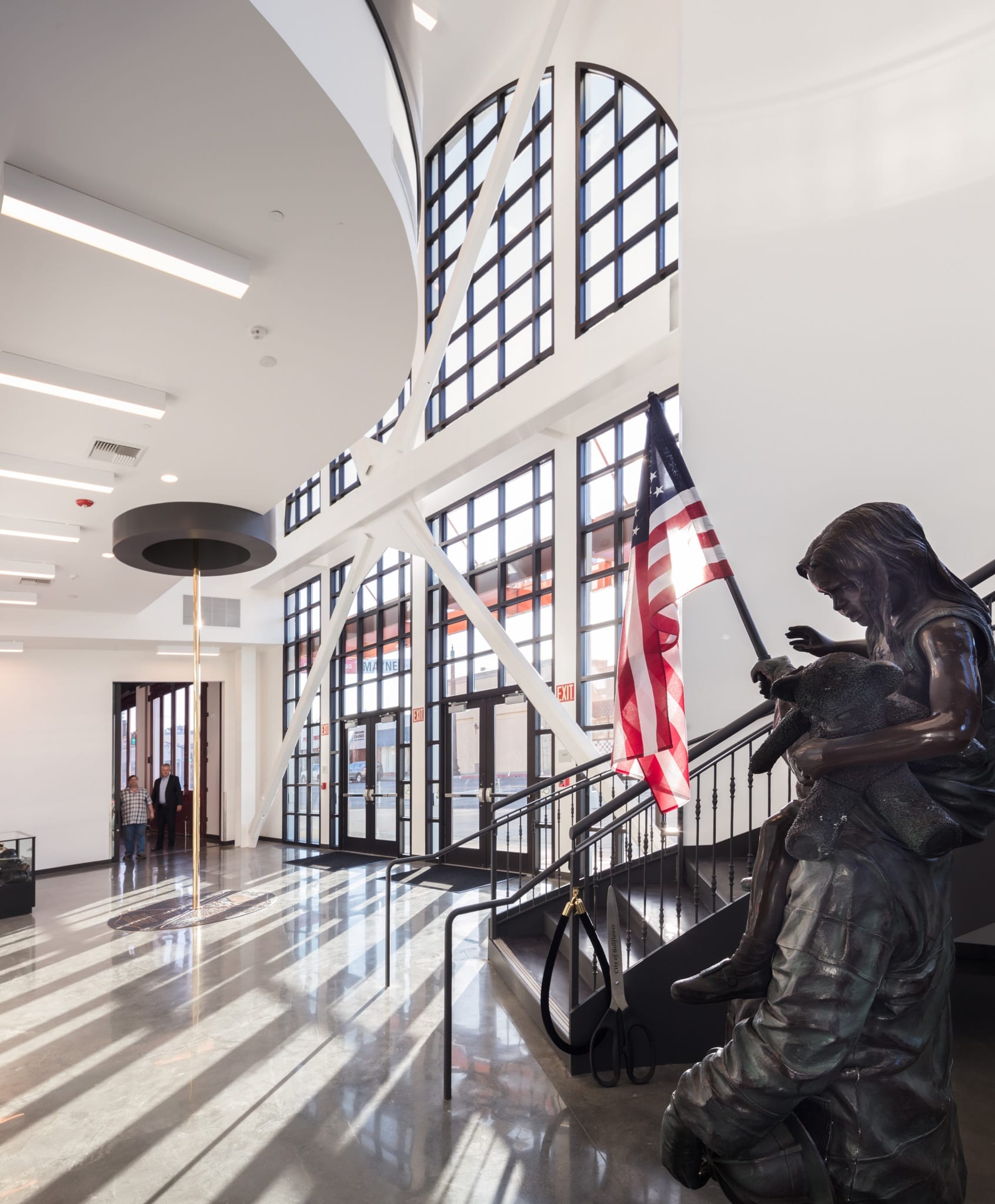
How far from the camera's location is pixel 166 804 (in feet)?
62.4

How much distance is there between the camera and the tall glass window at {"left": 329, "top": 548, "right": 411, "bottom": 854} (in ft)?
50.0

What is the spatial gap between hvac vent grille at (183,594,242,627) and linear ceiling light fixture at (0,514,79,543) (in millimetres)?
8902

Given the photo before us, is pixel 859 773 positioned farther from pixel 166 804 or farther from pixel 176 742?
pixel 176 742

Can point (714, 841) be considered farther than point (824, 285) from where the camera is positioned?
No

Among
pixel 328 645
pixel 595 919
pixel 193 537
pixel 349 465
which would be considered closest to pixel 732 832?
pixel 595 919

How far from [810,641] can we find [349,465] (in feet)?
51.7

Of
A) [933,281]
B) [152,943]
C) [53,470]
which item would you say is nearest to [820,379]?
[933,281]

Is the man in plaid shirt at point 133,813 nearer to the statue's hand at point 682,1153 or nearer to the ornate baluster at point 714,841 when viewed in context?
the ornate baluster at point 714,841

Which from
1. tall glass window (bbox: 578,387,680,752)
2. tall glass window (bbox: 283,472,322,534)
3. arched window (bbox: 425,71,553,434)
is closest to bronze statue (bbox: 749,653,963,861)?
tall glass window (bbox: 578,387,680,752)

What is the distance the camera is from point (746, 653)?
263 inches

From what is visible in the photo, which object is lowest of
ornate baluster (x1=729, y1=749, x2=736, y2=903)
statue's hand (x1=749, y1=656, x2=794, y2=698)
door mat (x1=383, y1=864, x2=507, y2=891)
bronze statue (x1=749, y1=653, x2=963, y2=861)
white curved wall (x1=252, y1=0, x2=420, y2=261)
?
door mat (x1=383, y1=864, x2=507, y2=891)

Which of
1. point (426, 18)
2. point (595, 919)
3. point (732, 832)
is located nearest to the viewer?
point (732, 832)

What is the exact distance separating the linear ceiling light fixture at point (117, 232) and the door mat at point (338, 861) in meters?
11.1

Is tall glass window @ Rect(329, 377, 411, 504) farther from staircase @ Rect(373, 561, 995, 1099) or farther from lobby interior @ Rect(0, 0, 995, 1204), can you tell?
staircase @ Rect(373, 561, 995, 1099)
